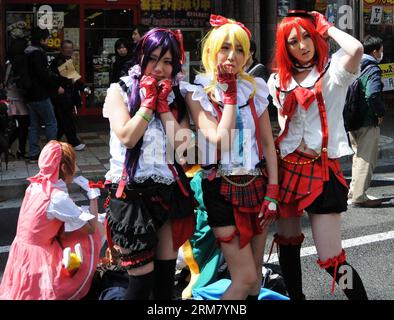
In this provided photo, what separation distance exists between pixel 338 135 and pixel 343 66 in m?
0.39

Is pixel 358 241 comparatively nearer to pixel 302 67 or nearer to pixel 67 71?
pixel 302 67

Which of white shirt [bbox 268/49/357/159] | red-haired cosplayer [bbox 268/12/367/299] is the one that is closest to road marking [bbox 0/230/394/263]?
red-haired cosplayer [bbox 268/12/367/299]

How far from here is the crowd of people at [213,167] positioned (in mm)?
3049

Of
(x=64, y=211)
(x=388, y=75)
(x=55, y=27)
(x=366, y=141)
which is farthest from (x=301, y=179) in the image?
(x=388, y=75)

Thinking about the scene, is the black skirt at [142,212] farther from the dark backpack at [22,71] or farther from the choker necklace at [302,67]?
the dark backpack at [22,71]

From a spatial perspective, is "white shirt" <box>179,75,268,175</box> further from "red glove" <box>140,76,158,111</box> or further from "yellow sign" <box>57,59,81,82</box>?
"yellow sign" <box>57,59,81,82</box>

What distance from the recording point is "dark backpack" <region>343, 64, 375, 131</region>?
6699 mm

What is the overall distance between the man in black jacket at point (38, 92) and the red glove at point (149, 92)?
20.4ft

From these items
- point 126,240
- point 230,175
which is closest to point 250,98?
point 230,175

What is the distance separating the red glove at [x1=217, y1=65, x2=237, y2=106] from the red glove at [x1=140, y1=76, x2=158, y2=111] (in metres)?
0.35

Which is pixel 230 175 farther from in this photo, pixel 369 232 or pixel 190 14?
pixel 190 14

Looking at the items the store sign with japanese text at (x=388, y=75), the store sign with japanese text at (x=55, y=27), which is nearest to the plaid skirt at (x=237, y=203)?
the store sign with japanese text at (x=55, y=27)

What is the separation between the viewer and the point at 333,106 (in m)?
3.46

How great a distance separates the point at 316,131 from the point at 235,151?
539 mm
